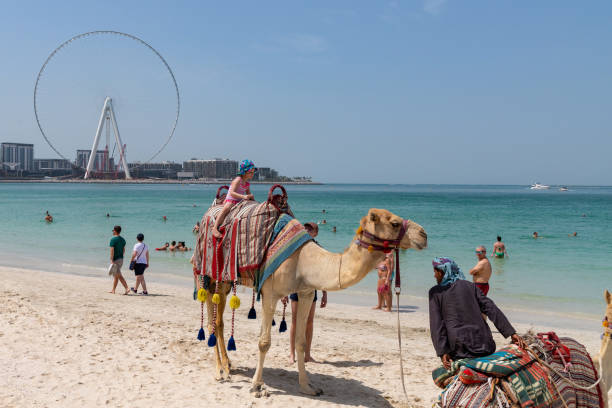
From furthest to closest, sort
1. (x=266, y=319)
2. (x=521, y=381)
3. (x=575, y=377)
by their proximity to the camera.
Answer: (x=266, y=319) → (x=575, y=377) → (x=521, y=381)

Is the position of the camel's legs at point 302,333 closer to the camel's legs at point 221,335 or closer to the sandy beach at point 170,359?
the sandy beach at point 170,359

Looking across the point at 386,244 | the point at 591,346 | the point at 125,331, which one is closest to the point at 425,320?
the point at 591,346

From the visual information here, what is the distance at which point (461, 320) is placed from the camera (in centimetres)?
421

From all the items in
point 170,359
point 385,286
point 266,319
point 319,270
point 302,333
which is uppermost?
point 319,270

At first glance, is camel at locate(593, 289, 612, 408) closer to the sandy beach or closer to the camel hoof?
the sandy beach

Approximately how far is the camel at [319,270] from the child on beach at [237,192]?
3.13 ft

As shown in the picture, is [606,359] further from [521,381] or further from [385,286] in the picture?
[385,286]

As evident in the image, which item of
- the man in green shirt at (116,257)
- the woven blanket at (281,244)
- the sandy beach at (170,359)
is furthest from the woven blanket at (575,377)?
the man in green shirt at (116,257)

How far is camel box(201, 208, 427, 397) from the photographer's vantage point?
16.3ft

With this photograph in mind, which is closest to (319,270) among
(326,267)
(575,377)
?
(326,267)

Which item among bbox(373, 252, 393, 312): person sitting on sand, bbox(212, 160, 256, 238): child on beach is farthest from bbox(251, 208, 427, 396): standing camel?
bbox(373, 252, 393, 312): person sitting on sand

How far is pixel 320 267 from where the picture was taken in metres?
5.67

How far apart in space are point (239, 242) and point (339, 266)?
142 cm

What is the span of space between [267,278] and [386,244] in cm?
166
